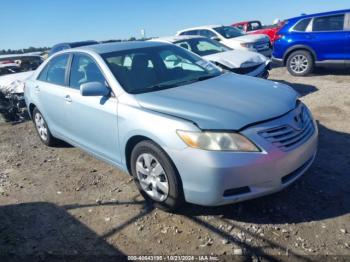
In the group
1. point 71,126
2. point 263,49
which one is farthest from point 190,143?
point 263,49

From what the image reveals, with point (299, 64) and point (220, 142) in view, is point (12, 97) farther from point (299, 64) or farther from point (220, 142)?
point (299, 64)

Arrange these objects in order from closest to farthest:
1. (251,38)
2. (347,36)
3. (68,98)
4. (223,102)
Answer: (223,102) < (68,98) < (347,36) < (251,38)

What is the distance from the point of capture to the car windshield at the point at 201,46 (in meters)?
8.88

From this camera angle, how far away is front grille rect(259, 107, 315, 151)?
3098 millimetres

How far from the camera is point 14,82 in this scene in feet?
26.1

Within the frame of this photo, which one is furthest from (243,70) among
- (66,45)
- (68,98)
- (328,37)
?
(66,45)

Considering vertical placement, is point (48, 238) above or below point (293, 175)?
below

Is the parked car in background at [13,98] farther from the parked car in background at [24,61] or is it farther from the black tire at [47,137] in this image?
the black tire at [47,137]

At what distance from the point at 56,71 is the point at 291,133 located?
3.50 metres

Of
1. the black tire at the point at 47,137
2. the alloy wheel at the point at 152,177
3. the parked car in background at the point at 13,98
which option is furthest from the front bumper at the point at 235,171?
the parked car in background at the point at 13,98

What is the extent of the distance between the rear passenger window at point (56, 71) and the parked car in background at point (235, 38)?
710 centimetres

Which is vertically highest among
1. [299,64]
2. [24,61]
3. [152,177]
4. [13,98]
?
[24,61]

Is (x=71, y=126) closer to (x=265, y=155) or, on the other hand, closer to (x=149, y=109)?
(x=149, y=109)

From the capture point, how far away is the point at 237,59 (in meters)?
8.02
